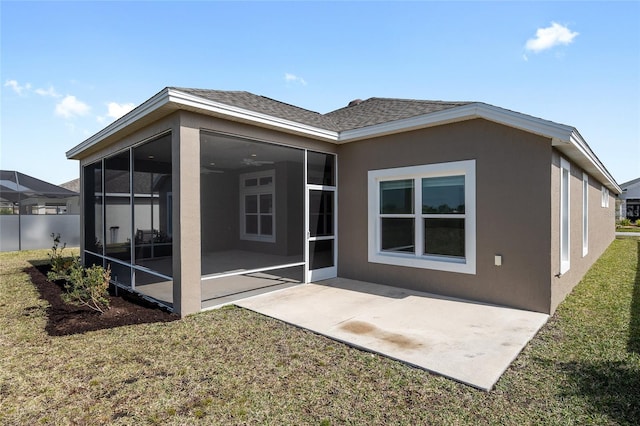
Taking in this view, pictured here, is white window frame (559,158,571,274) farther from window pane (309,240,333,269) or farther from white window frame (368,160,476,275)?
window pane (309,240,333,269)

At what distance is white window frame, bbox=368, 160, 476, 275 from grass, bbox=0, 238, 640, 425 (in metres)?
1.68

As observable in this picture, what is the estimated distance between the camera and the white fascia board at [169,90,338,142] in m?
4.75

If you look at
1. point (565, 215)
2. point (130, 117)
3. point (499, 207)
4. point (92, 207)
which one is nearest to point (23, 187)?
point (92, 207)

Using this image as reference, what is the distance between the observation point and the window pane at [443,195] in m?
5.93

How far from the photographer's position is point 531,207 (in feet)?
16.8

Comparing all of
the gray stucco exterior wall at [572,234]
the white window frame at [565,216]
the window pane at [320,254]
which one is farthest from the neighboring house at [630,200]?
the window pane at [320,254]

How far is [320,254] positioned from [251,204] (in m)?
7.02

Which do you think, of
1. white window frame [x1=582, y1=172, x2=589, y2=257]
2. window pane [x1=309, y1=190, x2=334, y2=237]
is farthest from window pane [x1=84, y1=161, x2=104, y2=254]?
white window frame [x1=582, y1=172, x2=589, y2=257]

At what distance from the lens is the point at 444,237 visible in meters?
6.17

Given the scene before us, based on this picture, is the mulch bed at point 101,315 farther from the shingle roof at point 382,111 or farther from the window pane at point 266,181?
the window pane at point 266,181

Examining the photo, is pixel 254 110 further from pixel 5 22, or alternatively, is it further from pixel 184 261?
pixel 5 22

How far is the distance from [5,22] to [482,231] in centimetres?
1091

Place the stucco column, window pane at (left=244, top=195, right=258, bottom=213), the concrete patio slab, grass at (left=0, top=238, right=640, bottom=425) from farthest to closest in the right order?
window pane at (left=244, top=195, right=258, bottom=213) → the stucco column → the concrete patio slab → grass at (left=0, top=238, right=640, bottom=425)

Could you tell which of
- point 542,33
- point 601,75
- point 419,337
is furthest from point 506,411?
point 542,33
